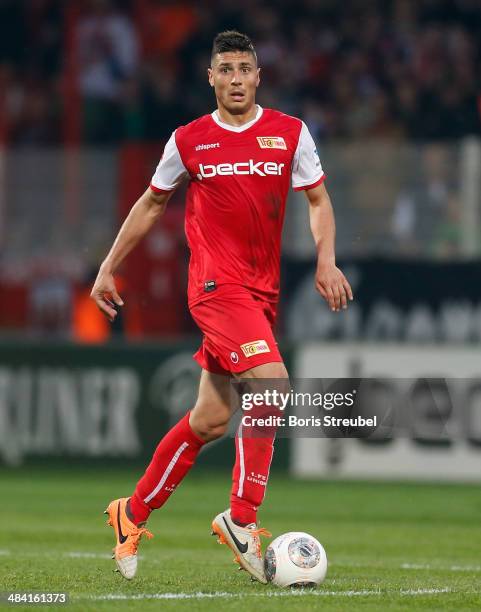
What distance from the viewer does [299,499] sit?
1164 cm

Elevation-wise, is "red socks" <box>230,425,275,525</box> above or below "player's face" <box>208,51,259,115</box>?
below

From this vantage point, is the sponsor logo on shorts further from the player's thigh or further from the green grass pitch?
the green grass pitch

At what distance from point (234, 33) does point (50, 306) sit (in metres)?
8.65

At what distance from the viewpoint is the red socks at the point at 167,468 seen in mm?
6316

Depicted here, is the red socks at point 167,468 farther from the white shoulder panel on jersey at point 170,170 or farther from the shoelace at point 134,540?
the white shoulder panel on jersey at point 170,170

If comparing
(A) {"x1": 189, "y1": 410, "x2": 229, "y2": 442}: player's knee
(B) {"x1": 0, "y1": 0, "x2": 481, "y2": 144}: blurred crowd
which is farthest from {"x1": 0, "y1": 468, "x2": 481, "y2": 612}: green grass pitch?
(B) {"x1": 0, "y1": 0, "x2": 481, "y2": 144}: blurred crowd

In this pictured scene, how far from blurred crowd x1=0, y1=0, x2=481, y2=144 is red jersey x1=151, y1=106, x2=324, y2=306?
27.0 feet

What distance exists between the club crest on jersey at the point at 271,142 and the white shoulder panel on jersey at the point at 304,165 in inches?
3.2

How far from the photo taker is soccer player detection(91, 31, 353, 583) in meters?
6.16

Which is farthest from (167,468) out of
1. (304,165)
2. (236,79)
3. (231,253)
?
(236,79)

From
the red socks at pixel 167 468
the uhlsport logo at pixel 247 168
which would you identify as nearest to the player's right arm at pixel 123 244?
the uhlsport logo at pixel 247 168

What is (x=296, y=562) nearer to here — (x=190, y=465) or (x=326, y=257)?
(x=190, y=465)

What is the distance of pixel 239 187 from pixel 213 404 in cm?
94

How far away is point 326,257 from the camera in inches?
244
